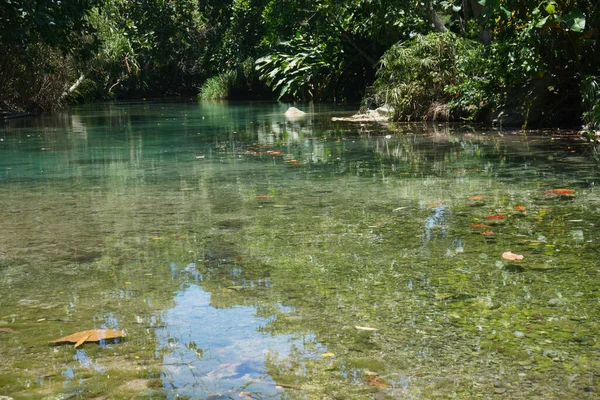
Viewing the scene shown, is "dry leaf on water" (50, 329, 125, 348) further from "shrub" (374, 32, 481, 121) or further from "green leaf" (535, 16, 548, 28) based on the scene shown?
"shrub" (374, 32, 481, 121)

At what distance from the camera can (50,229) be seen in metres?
4.50

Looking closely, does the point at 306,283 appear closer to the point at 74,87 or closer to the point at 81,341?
the point at 81,341

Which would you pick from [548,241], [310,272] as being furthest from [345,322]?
[548,241]

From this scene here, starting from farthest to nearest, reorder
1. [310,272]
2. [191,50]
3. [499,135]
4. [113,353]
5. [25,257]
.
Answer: [191,50] < [499,135] < [25,257] < [310,272] < [113,353]

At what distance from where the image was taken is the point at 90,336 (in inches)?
104

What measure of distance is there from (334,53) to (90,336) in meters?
23.6

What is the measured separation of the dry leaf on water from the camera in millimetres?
2592

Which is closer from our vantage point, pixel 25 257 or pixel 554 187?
pixel 25 257

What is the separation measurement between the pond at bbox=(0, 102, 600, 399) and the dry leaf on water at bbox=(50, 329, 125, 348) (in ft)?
0.12

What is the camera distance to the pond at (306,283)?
227 centimetres

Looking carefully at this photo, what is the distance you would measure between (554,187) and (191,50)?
114 feet

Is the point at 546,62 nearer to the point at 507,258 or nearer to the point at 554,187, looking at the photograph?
the point at 554,187

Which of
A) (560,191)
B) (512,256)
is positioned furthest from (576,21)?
(512,256)

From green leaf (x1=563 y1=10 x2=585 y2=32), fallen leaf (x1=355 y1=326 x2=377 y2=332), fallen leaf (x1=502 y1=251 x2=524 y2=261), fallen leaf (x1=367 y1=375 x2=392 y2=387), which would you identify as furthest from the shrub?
fallen leaf (x1=367 y1=375 x2=392 y2=387)
